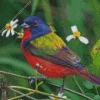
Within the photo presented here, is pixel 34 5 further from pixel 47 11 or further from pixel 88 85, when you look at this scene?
pixel 88 85

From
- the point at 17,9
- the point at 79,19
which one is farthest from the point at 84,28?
the point at 17,9

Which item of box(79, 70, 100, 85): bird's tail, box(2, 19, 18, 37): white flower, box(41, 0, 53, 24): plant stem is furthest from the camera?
box(41, 0, 53, 24): plant stem

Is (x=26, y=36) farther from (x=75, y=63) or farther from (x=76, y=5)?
(x=76, y=5)

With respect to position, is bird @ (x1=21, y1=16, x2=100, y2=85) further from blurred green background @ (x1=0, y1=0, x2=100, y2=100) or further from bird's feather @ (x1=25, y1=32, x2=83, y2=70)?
blurred green background @ (x1=0, y1=0, x2=100, y2=100)

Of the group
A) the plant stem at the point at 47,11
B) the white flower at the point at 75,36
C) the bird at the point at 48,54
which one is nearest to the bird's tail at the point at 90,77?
the bird at the point at 48,54

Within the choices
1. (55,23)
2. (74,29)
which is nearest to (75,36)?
(74,29)

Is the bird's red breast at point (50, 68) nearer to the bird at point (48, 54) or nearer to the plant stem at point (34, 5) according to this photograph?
the bird at point (48, 54)

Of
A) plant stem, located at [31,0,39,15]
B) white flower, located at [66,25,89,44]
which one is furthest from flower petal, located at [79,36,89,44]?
plant stem, located at [31,0,39,15]

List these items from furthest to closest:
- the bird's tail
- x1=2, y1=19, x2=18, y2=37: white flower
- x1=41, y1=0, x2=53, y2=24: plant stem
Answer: x1=41, y1=0, x2=53, y2=24: plant stem < x1=2, y1=19, x2=18, y2=37: white flower < the bird's tail
